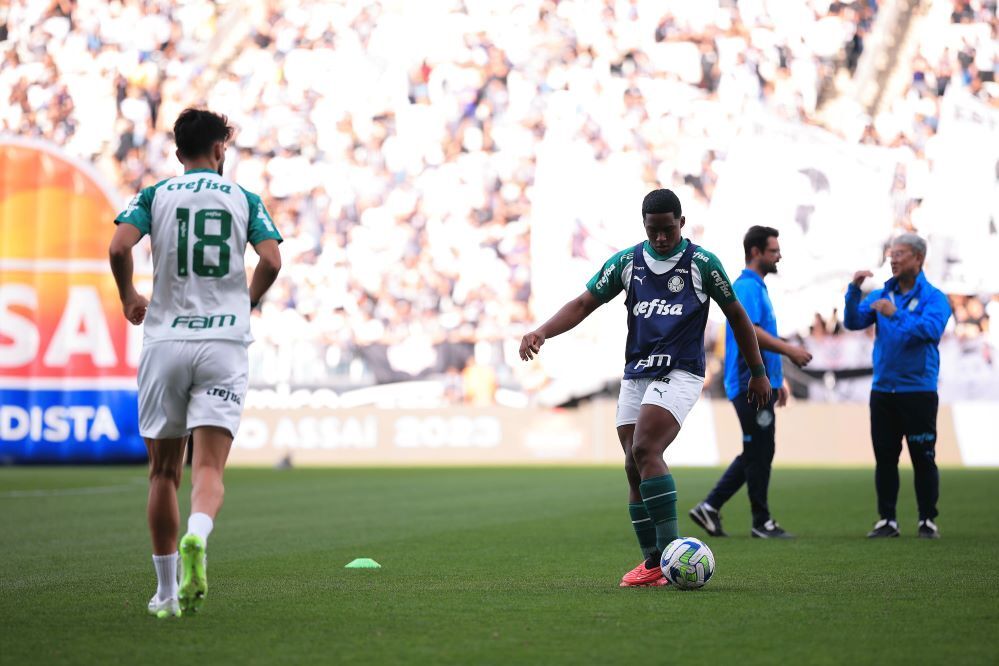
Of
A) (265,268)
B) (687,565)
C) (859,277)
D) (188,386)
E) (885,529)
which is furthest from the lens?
(885,529)

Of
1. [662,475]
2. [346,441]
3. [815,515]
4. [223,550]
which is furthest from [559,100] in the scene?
[662,475]

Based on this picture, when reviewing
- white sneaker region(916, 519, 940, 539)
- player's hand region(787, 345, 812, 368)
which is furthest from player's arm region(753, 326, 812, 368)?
white sneaker region(916, 519, 940, 539)

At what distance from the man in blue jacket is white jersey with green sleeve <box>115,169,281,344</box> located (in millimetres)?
4842

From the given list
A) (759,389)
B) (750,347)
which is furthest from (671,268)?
(759,389)

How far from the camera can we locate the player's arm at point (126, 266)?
4996 mm

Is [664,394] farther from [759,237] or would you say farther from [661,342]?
[759,237]

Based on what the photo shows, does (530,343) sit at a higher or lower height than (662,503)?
higher

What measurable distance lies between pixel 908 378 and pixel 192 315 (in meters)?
5.39

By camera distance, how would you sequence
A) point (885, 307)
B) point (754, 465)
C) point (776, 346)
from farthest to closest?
1. point (754, 465)
2. point (885, 307)
3. point (776, 346)

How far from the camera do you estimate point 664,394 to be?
6.07 metres

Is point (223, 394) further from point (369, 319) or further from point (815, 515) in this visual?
point (369, 319)

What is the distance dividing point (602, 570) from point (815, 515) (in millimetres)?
4357

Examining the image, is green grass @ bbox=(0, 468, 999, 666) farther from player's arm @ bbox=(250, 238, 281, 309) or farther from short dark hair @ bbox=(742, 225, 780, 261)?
short dark hair @ bbox=(742, 225, 780, 261)

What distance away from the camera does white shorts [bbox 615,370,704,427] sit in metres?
6.06
